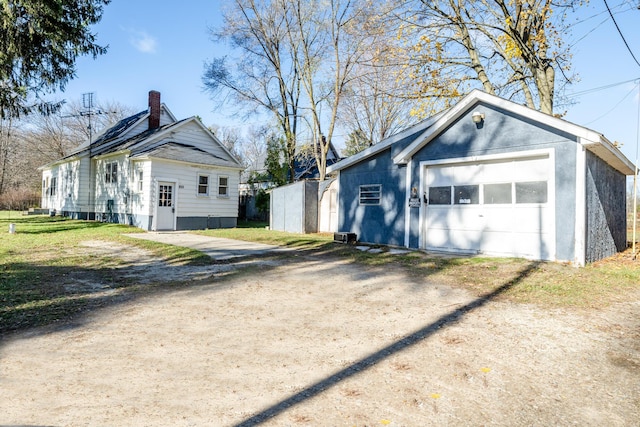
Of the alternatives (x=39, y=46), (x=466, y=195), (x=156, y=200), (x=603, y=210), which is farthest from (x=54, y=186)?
(x=603, y=210)

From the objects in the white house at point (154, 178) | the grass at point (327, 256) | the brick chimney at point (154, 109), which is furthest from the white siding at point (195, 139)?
the grass at point (327, 256)

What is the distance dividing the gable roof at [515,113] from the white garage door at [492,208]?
84 centimetres

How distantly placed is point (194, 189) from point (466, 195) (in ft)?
42.6

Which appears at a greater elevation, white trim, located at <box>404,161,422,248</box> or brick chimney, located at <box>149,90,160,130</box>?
brick chimney, located at <box>149,90,160,130</box>

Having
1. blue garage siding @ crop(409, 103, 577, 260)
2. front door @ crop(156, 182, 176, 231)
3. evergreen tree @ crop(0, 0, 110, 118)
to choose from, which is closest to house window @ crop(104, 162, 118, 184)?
front door @ crop(156, 182, 176, 231)

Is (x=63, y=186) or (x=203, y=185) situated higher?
(x=63, y=186)

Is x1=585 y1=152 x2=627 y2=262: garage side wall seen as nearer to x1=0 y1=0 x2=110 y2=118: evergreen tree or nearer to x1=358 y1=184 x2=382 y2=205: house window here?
x1=358 y1=184 x2=382 y2=205: house window

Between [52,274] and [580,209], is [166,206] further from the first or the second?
[580,209]

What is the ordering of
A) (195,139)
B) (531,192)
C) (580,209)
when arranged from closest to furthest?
(580,209), (531,192), (195,139)

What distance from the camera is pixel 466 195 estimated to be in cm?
1027

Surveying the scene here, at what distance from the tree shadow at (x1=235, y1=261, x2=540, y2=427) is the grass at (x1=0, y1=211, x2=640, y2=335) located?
1.24 meters

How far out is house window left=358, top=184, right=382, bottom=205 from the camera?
12398 mm

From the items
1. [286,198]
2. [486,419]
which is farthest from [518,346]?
[286,198]

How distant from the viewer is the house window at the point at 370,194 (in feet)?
40.7
